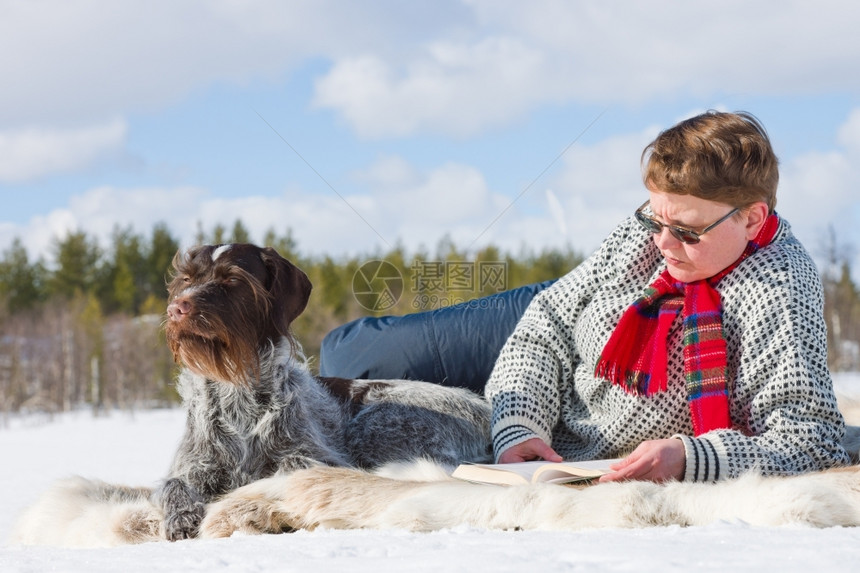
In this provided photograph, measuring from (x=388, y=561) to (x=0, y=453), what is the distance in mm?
17134

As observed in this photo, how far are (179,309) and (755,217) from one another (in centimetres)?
277

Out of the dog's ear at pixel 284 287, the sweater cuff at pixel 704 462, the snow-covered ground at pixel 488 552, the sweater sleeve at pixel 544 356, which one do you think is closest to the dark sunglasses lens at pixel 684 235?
the sweater sleeve at pixel 544 356

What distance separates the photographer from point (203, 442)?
4.47 m

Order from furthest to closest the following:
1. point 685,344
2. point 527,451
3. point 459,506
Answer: point 527,451 < point 685,344 < point 459,506

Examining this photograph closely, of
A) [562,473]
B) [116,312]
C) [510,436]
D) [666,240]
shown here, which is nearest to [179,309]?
[510,436]

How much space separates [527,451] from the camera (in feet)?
14.8

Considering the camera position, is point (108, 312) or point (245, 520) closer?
point (245, 520)

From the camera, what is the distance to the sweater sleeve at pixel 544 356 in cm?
468

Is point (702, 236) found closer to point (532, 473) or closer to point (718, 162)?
point (718, 162)

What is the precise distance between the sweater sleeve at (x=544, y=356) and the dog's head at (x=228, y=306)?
48.3 inches

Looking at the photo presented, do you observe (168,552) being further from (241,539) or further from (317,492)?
(317,492)

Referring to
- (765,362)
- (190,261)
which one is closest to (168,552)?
(190,261)

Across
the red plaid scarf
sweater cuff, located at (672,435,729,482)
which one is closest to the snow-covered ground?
sweater cuff, located at (672,435,729,482)

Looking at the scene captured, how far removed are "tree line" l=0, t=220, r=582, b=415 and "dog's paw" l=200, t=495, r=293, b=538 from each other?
2296 centimetres
